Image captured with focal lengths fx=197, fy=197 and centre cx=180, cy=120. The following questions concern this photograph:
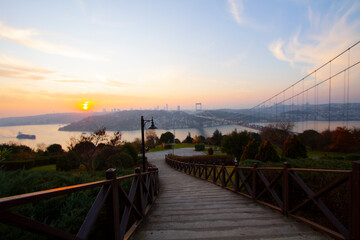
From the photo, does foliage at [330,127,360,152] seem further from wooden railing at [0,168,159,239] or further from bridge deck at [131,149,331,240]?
wooden railing at [0,168,159,239]

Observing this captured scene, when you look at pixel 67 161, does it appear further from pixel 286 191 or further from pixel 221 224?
pixel 286 191

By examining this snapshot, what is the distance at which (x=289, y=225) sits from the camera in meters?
2.81

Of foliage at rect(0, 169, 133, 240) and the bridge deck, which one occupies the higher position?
foliage at rect(0, 169, 133, 240)

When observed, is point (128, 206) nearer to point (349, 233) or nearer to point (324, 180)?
point (349, 233)

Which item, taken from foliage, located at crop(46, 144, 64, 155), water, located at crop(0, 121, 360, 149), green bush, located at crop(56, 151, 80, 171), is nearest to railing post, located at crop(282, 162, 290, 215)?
green bush, located at crop(56, 151, 80, 171)

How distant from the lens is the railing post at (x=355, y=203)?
1885 mm

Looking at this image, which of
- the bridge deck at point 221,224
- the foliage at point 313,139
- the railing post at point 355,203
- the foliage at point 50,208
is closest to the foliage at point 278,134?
the foliage at point 313,139

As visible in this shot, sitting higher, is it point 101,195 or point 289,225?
point 101,195

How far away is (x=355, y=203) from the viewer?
6.29 ft

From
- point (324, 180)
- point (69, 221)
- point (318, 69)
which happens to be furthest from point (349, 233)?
point (318, 69)

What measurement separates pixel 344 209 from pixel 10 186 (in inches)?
189

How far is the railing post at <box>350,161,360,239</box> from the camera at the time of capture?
1.88 metres

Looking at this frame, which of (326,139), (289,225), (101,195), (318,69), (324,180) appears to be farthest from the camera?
(318,69)

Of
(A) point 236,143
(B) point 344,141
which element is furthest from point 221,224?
(B) point 344,141
